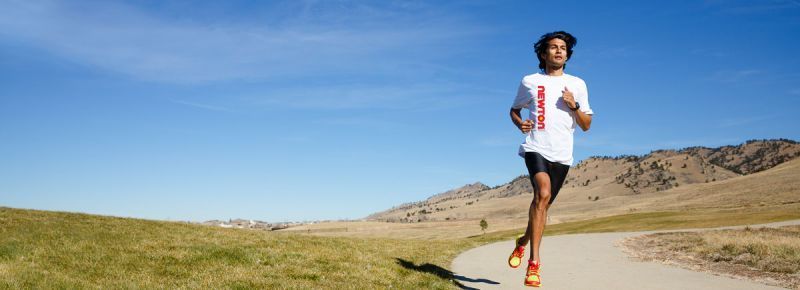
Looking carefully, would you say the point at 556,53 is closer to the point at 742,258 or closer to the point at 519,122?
the point at 519,122

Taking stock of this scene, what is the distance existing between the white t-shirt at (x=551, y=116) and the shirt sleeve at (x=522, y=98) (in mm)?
15

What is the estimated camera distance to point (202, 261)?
38.6 feet

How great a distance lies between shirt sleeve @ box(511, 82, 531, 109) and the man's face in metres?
0.53

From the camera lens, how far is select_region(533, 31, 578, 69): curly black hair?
359 inches

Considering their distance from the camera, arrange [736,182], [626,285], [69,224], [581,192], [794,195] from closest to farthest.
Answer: [626,285]
[69,224]
[794,195]
[736,182]
[581,192]

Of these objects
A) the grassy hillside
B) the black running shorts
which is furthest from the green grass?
the black running shorts

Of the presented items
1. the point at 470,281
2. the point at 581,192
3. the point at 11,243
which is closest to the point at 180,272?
the point at 470,281

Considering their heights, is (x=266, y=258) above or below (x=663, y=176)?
below

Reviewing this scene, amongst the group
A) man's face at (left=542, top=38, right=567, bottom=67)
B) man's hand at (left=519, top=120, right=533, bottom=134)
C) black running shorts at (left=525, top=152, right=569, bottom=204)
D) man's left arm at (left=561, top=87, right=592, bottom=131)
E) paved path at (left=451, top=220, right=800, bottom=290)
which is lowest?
paved path at (left=451, top=220, right=800, bottom=290)

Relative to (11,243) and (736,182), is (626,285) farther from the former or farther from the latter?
(736,182)

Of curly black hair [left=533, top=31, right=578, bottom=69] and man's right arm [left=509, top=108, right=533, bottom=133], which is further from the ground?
curly black hair [left=533, top=31, right=578, bottom=69]

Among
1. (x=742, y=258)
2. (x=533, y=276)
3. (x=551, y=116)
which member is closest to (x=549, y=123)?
(x=551, y=116)

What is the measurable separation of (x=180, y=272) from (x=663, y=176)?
7857 inches

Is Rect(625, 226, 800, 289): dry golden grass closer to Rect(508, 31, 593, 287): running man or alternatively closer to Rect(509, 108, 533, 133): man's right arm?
Rect(508, 31, 593, 287): running man
